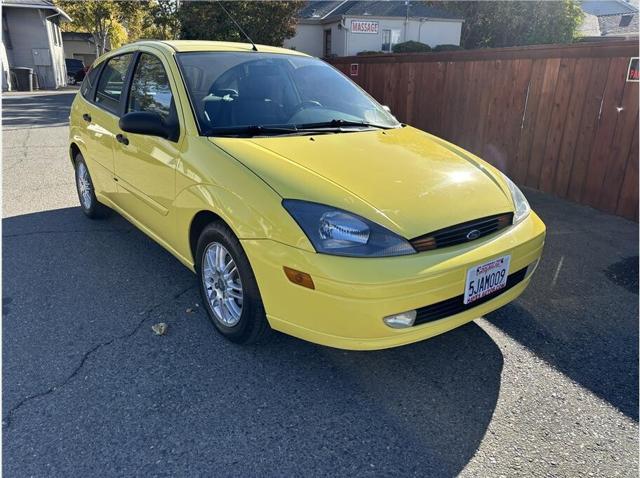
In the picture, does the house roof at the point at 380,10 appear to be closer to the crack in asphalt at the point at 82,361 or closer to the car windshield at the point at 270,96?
the car windshield at the point at 270,96

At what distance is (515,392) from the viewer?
2.56 meters

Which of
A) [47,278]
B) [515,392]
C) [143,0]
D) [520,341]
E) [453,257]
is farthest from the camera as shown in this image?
[143,0]

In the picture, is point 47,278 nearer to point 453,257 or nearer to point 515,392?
point 453,257

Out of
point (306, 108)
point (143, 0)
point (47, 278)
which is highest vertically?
point (143, 0)

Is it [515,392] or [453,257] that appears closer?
[453,257]

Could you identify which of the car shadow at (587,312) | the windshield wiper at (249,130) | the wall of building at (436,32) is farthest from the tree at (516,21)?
the windshield wiper at (249,130)

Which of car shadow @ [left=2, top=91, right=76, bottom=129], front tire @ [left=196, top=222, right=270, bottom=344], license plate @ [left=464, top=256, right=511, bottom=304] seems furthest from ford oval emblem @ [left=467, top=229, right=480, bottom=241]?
car shadow @ [left=2, top=91, right=76, bottom=129]

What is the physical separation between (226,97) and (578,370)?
2758mm

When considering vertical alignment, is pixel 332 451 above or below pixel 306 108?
below

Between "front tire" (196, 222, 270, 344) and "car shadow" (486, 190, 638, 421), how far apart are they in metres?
1.66

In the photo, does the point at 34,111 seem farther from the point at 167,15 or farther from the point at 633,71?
the point at 633,71

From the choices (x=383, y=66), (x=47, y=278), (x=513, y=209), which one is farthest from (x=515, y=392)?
(x=383, y=66)

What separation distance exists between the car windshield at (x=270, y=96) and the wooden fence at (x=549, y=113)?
10.5 ft

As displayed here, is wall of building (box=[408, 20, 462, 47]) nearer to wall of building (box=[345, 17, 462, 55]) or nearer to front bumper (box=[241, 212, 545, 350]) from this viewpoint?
wall of building (box=[345, 17, 462, 55])
